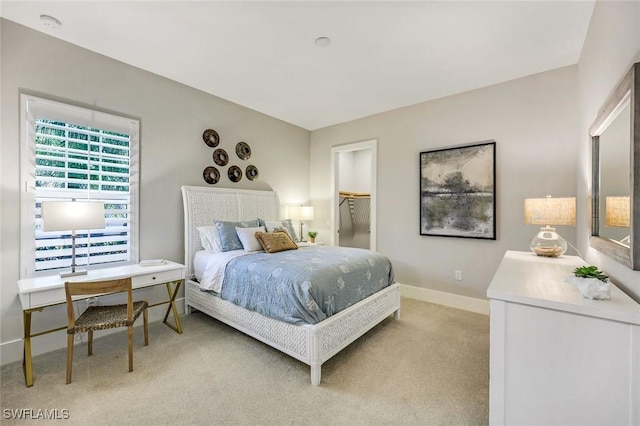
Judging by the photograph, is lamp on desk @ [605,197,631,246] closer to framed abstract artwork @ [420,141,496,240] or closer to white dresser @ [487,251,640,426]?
white dresser @ [487,251,640,426]

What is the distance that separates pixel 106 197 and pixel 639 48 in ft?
13.0

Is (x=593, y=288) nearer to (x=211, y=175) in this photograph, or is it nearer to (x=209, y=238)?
(x=209, y=238)

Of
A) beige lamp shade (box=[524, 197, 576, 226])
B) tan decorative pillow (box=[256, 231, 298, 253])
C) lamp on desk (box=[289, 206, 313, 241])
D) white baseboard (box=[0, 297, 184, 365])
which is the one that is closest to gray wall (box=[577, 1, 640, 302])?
beige lamp shade (box=[524, 197, 576, 226])

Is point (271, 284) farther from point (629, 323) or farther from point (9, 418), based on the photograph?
point (629, 323)

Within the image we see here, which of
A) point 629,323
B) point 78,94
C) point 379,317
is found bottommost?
point 379,317

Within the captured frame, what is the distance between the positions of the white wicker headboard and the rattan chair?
1.09 meters

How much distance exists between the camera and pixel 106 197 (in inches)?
112

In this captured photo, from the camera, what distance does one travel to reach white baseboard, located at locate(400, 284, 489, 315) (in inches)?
134

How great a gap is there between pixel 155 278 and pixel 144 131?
1.64 meters

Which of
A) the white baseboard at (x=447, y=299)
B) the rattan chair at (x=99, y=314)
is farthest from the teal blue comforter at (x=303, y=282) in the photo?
the white baseboard at (x=447, y=299)

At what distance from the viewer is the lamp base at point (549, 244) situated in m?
2.34

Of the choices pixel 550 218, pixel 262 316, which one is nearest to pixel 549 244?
pixel 550 218

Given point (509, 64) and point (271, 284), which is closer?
point (271, 284)

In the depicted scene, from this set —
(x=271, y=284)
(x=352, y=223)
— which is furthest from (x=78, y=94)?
(x=352, y=223)
